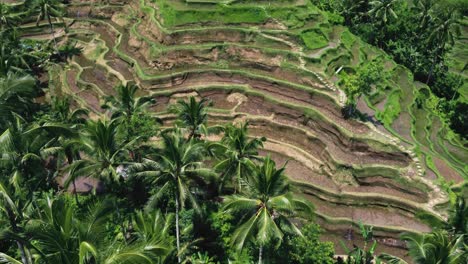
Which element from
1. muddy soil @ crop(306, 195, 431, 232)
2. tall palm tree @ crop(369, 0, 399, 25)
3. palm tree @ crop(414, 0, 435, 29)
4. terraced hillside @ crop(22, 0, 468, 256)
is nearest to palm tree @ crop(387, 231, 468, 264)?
terraced hillside @ crop(22, 0, 468, 256)

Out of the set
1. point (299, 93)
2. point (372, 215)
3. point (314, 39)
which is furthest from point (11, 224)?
point (314, 39)

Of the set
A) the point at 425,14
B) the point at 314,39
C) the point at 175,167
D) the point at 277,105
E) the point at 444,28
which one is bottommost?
the point at 277,105

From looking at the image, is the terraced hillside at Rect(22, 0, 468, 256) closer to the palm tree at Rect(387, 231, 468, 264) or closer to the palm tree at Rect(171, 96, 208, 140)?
the palm tree at Rect(171, 96, 208, 140)

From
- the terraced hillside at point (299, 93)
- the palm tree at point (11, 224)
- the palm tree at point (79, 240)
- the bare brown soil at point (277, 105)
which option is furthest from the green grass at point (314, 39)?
the palm tree at point (11, 224)

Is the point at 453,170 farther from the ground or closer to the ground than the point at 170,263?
farther from the ground

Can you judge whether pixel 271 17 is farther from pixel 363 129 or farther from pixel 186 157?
pixel 186 157

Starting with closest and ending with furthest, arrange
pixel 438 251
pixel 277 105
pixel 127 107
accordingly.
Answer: pixel 438 251, pixel 127 107, pixel 277 105

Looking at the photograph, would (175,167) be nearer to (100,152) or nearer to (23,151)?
(100,152)

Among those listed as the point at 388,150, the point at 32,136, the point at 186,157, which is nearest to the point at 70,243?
the point at 32,136

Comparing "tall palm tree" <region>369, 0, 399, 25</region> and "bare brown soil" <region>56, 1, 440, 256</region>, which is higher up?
"tall palm tree" <region>369, 0, 399, 25</region>
